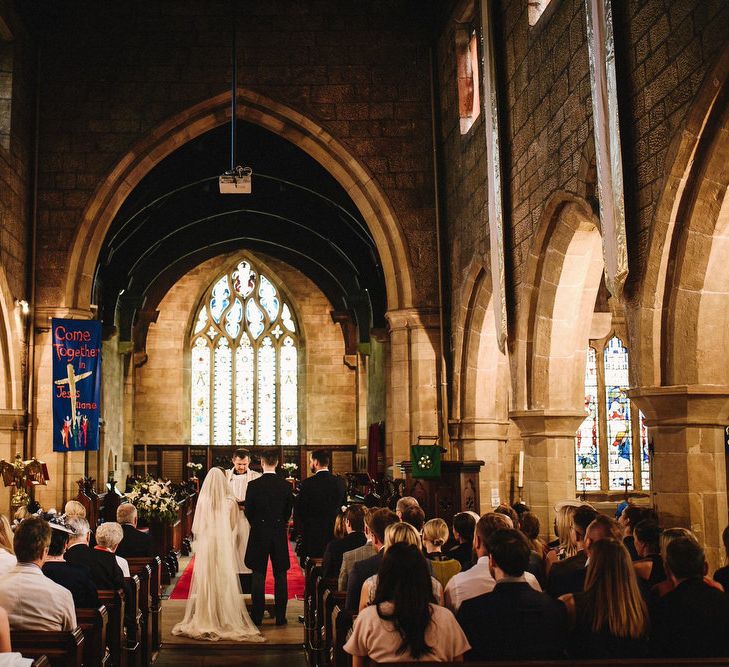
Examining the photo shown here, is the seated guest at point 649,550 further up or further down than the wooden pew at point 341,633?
further up

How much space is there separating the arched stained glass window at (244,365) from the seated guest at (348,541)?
18552mm

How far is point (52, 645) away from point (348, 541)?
7.33ft

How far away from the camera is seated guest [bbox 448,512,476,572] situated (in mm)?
5551

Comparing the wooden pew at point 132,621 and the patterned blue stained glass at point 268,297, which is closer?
the wooden pew at point 132,621

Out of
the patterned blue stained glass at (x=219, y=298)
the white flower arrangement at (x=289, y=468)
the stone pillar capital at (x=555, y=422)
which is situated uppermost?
the patterned blue stained glass at (x=219, y=298)

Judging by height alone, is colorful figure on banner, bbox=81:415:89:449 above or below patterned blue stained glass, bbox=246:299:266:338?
→ below

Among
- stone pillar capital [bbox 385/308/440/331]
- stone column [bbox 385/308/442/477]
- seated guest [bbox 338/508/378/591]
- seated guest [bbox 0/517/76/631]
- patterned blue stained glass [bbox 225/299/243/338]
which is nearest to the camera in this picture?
seated guest [bbox 0/517/76/631]

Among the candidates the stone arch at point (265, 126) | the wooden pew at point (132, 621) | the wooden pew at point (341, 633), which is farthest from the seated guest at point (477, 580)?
the stone arch at point (265, 126)

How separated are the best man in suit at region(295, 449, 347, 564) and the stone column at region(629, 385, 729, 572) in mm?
2702

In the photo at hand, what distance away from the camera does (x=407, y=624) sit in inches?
137

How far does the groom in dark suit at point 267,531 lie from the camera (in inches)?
323

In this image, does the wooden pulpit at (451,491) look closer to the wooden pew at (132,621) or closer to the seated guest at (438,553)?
the wooden pew at (132,621)

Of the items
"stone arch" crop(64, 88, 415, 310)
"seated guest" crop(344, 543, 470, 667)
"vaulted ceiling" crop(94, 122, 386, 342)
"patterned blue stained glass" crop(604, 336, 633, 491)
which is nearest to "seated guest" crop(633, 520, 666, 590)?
"seated guest" crop(344, 543, 470, 667)

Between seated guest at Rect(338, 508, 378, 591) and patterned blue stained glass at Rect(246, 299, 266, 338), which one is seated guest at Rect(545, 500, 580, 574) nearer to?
seated guest at Rect(338, 508, 378, 591)
